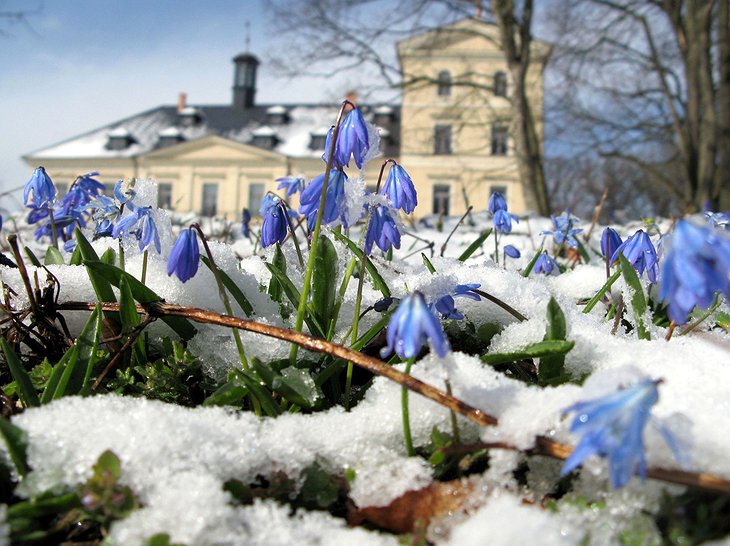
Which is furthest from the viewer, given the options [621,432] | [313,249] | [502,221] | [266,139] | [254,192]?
[266,139]

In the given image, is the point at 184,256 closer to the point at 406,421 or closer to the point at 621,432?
the point at 406,421

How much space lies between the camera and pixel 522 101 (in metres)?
9.17

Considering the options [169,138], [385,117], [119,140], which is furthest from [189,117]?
[385,117]

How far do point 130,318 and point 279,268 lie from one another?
35 cm

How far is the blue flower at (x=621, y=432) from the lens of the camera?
1.67 ft

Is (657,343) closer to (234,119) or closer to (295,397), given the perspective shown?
(295,397)

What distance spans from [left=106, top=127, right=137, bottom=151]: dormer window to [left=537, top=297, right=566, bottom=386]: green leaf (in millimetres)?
29617

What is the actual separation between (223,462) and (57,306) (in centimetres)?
53

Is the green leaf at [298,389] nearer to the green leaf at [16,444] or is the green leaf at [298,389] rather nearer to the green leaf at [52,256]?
the green leaf at [16,444]

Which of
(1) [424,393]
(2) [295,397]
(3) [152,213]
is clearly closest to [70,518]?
(2) [295,397]

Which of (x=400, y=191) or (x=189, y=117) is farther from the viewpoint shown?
(x=189, y=117)

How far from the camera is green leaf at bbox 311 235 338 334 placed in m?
1.12

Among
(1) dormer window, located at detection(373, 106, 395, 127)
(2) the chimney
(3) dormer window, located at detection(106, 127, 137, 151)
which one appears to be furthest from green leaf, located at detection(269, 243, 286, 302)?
(2) the chimney

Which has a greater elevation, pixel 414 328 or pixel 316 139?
pixel 316 139
